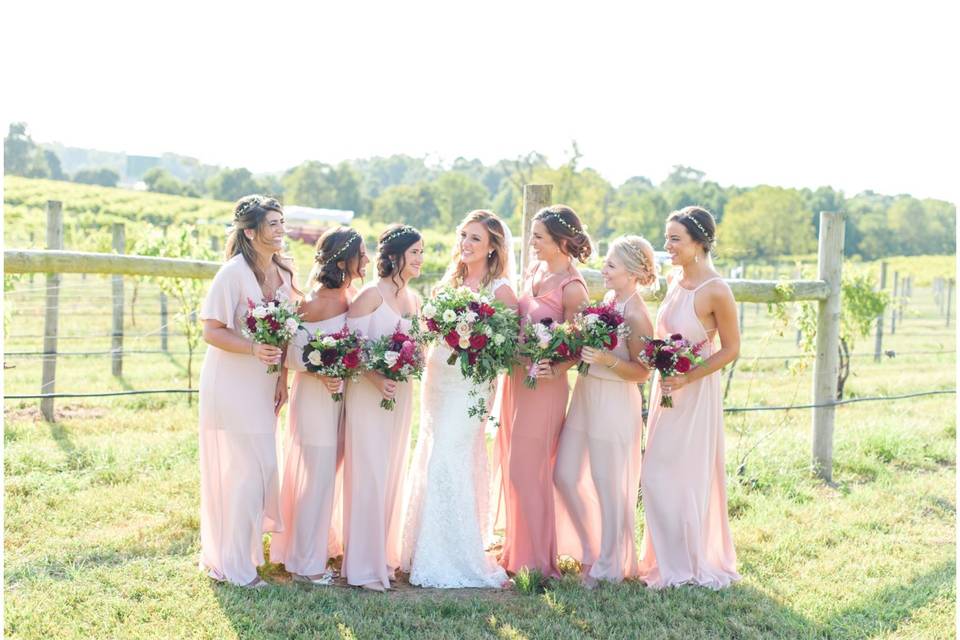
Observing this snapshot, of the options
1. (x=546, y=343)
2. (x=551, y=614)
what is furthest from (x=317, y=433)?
(x=551, y=614)

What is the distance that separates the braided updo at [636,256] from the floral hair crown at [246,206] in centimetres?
221

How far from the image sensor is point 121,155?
188 m

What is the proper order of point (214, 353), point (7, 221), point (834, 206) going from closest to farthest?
point (214, 353)
point (7, 221)
point (834, 206)

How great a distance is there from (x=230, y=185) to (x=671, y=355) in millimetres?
82074

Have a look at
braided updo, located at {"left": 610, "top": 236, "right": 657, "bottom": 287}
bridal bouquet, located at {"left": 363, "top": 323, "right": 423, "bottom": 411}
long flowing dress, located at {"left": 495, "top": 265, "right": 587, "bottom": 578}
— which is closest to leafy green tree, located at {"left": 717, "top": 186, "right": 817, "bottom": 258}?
braided updo, located at {"left": 610, "top": 236, "right": 657, "bottom": 287}

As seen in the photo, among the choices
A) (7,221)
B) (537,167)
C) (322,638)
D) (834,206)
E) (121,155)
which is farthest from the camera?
(121,155)

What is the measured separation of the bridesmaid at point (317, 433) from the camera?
5.54 m

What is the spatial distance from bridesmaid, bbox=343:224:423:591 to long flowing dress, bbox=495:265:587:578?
2.45ft

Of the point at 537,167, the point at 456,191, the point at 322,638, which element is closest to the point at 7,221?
the point at 537,167

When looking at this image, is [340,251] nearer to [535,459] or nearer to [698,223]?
[535,459]

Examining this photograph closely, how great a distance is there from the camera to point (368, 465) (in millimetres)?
5590

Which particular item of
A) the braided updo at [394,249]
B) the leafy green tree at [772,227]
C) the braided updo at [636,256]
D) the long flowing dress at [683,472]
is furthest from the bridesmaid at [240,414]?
the leafy green tree at [772,227]

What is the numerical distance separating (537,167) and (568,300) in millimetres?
50544

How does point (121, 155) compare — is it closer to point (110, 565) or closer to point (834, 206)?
point (834, 206)
